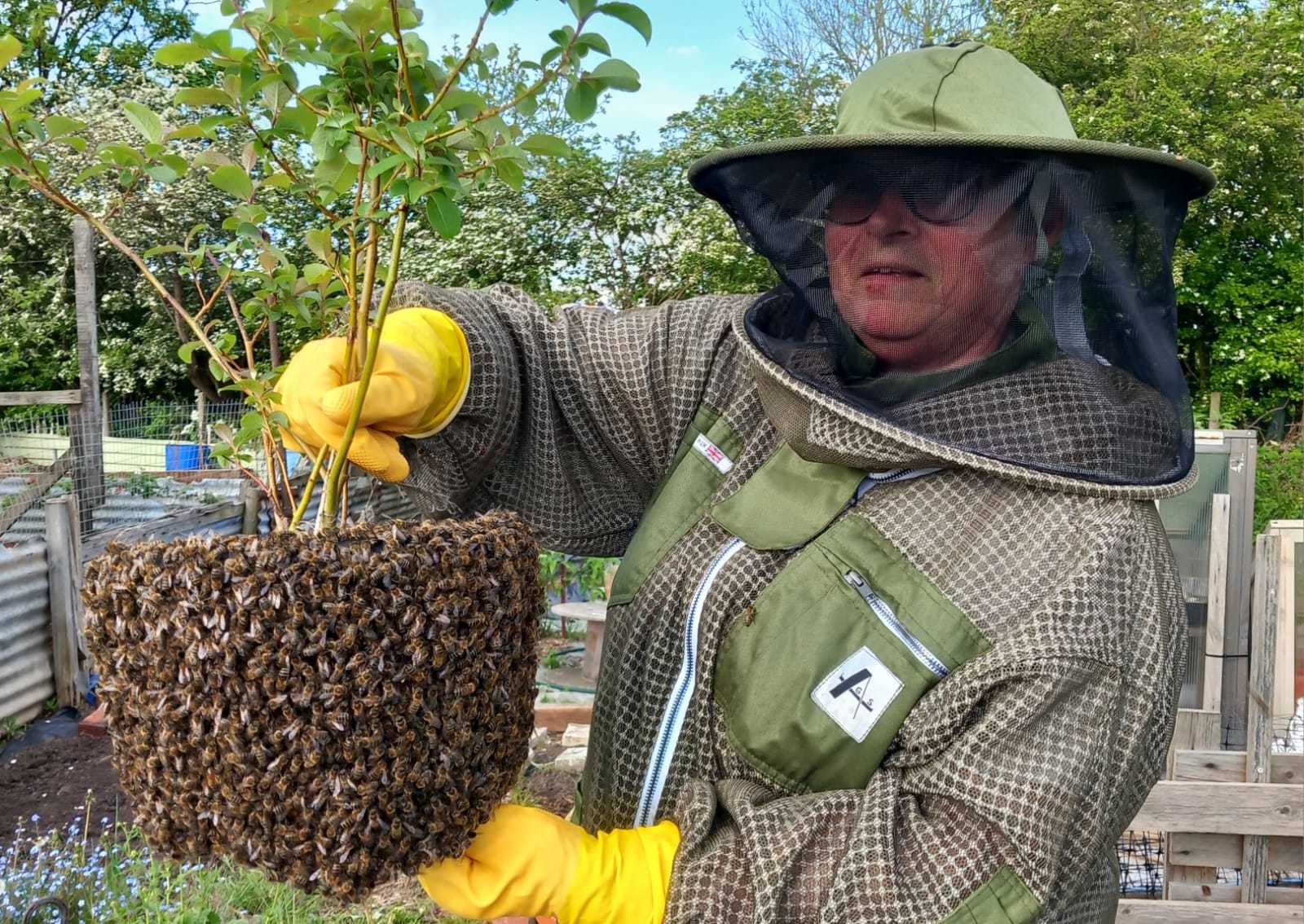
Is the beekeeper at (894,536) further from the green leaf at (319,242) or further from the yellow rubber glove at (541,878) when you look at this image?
the green leaf at (319,242)

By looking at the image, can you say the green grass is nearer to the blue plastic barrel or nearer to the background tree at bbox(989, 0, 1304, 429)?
the blue plastic barrel

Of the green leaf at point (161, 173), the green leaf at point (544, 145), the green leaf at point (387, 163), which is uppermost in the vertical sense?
the green leaf at point (544, 145)

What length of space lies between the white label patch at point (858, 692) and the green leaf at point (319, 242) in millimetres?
947

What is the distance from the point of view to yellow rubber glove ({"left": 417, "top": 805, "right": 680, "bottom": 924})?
1.41m

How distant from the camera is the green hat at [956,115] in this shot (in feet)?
4.68

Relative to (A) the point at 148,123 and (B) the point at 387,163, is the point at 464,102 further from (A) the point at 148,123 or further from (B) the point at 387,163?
(A) the point at 148,123

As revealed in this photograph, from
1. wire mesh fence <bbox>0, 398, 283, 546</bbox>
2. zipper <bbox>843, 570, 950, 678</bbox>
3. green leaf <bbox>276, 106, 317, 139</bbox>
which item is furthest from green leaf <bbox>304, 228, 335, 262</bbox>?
wire mesh fence <bbox>0, 398, 283, 546</bbox>

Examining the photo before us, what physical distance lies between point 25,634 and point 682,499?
5.70 metres

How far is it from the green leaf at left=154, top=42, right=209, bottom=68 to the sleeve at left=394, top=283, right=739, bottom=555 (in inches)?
28.4

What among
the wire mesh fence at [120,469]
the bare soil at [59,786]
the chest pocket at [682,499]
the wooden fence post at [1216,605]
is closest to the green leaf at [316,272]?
the chest pocket at [682,499]

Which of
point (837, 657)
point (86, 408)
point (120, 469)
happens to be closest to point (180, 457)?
point (120, 469)

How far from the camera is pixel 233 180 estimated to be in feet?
4.39

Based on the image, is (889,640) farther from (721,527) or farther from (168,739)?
(168,739)

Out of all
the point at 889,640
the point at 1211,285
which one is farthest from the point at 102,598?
the point at 1211,285
